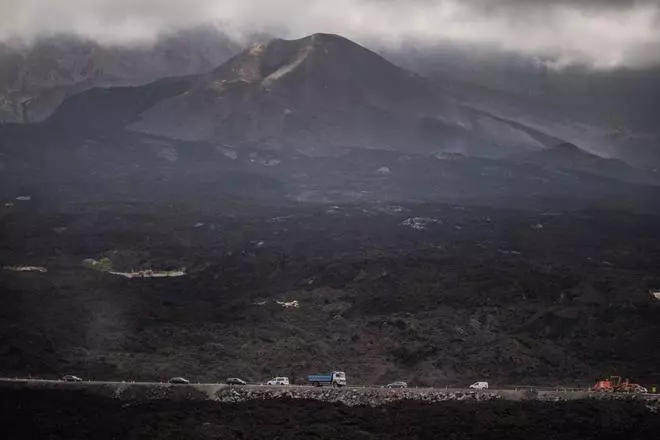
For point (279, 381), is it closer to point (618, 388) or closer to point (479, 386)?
point (479, 386)

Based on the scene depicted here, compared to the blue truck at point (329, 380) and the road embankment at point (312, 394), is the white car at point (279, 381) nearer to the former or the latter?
the blue truck at point (329, 380)

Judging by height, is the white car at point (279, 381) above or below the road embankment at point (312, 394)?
below

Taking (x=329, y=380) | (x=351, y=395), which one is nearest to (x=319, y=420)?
(x=351, y=395)

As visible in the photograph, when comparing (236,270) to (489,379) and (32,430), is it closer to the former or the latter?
(489,379)

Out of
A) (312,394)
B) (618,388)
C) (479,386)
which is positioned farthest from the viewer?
(479,386)

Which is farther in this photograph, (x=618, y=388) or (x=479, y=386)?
(x=479, y=386)

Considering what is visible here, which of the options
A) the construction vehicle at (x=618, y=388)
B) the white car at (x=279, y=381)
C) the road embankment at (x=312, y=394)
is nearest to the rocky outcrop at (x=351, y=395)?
the road embankment at (x=312, y=394)

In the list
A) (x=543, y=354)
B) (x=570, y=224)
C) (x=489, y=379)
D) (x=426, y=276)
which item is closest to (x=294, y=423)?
(x=489, y=379)

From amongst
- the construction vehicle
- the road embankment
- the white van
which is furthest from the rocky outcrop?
the construction vehicle

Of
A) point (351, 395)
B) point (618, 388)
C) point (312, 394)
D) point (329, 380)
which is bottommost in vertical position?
point (329, 380)

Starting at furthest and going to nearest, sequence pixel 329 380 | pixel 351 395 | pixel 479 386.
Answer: pixel 329 380 → pixel 479 386 → pixel 351 395

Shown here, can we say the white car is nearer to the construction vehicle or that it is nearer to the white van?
the white van
